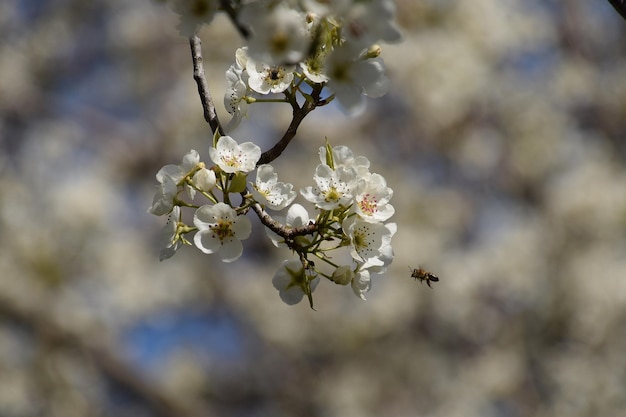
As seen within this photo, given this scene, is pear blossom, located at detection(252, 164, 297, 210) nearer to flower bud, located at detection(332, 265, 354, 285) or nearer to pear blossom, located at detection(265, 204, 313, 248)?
pear blossom, located at detection(265, 204, 313, 248)

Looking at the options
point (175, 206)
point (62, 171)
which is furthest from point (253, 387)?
point (175, 206)

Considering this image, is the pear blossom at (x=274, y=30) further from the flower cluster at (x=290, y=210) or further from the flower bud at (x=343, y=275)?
the flower bud at (x=343, y=275)

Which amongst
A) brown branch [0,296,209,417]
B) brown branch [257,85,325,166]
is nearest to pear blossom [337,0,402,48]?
brown branch [257,85,325,166]

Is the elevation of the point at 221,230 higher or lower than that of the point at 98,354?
lower

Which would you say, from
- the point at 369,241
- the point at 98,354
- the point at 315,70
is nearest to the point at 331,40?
the point at 315,70

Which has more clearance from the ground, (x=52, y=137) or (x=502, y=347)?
(x=52, y=137)

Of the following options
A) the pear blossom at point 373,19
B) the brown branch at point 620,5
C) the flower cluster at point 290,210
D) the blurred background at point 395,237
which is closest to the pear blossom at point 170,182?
the flower cluster at point 290,210

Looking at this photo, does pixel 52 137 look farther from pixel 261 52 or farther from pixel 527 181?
pixel 261 52

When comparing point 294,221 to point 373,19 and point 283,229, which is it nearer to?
point 283,229
